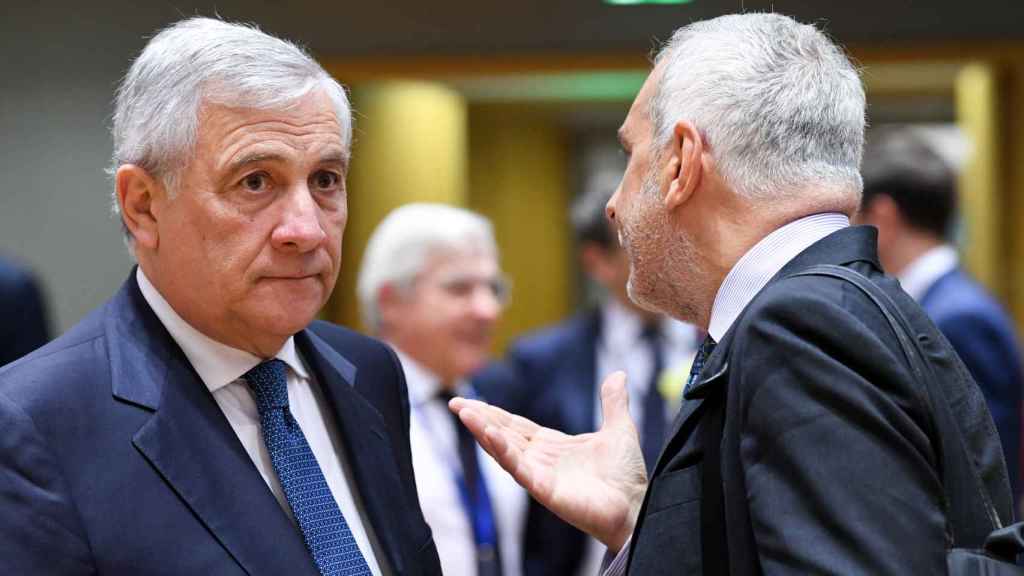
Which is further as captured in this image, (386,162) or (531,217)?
(531,217)

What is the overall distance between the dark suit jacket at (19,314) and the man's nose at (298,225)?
6.57 ft

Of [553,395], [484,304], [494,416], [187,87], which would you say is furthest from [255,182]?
[553,395]

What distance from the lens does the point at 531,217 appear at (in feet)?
22.4

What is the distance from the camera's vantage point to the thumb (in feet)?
7.22

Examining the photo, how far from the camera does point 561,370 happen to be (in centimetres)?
426

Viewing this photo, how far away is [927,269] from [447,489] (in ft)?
6.47

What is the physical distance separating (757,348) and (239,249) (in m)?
0.78

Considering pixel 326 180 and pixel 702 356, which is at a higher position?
pixel 326 180

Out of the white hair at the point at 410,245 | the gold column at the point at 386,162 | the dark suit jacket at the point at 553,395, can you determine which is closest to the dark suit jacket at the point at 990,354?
the dark suit jacket at the point at 553,395

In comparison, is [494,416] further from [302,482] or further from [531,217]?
[531,217]

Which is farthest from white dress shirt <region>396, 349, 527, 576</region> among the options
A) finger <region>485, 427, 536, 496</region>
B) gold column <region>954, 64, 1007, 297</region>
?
gold column <region>954, 64, 1007, 297</region>

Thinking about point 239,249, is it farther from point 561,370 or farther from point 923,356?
point 561,370

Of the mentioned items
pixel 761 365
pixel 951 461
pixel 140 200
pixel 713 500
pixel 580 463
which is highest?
pixel 140 200

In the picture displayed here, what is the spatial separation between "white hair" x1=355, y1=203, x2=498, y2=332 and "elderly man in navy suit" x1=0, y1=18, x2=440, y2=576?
151 centimetres
